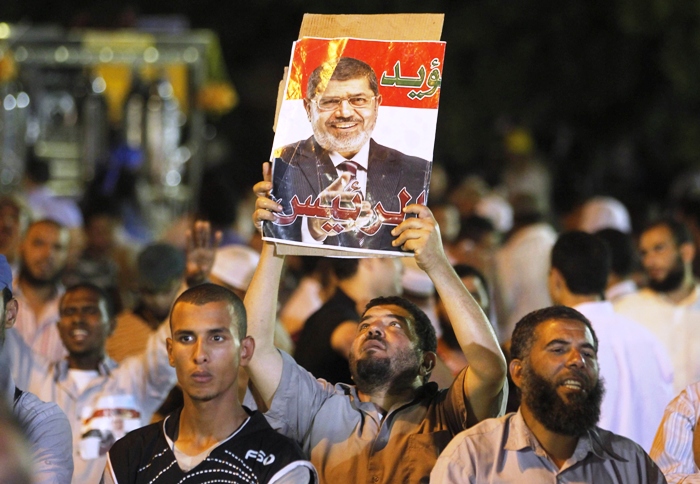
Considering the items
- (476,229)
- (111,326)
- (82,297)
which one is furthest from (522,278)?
(82,297)

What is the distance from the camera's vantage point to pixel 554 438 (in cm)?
404

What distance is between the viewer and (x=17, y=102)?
12.1m

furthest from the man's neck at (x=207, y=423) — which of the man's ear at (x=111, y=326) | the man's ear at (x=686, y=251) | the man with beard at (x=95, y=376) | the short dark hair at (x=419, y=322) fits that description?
the man's ear at (x=686, y=251)

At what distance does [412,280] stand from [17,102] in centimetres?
665

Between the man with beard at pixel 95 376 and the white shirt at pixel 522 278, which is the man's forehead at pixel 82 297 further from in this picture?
the white shirt at pixel 522 278

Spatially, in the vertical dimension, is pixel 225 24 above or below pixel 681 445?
above

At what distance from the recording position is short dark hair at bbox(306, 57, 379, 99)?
4277 millimetres

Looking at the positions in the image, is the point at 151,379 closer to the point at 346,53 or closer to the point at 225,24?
the point at 346,53

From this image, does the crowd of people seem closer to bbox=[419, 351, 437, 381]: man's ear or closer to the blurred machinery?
bbox=[419, 351, 437, 381]: man's ear

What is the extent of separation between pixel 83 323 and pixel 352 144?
2065mm

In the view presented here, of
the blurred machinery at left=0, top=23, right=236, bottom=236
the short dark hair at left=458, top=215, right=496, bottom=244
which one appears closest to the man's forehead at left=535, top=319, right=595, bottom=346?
the short dark hair at left=458, top=215, right=496, bottom=244

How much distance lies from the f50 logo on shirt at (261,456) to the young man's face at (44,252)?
3.50 metres

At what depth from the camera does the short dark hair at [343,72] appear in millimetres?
4277

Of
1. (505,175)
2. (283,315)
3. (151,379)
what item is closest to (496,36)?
(505,175)
